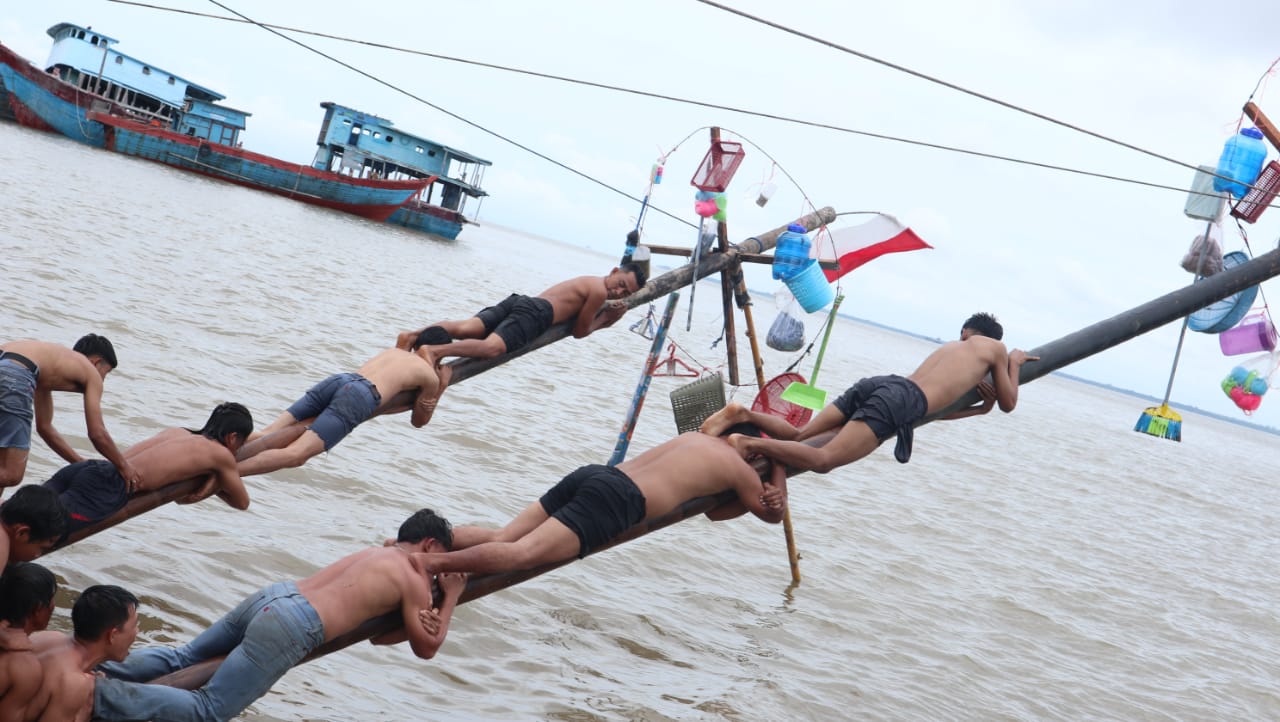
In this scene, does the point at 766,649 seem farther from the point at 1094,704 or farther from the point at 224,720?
the point at 224,720

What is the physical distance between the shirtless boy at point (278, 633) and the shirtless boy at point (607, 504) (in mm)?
186

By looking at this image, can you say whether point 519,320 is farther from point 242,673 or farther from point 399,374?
point 242,673

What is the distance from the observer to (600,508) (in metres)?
4.68

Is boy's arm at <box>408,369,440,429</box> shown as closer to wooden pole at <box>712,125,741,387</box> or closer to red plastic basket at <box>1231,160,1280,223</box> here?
wooden pole at <box>712,125,741,387</box>

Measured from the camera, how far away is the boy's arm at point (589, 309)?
23.0 ft

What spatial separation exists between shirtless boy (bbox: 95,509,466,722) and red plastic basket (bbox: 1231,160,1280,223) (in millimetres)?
5628

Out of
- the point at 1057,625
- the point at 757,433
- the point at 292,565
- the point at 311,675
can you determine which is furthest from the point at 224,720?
the point at 1057,625

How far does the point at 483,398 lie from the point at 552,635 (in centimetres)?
893

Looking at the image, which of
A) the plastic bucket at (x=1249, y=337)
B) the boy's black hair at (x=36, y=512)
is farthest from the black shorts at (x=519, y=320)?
the plastic bucket at (x=1249, y=337)

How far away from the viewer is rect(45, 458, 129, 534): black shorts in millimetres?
5000

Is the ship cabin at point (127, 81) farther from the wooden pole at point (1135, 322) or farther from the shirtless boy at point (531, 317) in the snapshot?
the wooden pole at point (1135, 322)

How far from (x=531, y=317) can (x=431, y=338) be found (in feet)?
2.19

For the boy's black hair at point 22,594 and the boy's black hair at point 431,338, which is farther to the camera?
the boy's black hair at point 431,338

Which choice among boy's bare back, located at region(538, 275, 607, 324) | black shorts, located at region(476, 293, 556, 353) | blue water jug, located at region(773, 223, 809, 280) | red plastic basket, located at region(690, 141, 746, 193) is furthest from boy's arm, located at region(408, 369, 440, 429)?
blue water jug, located at region(773, 223, 809, 280)
